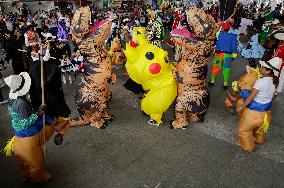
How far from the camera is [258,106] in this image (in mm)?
3916

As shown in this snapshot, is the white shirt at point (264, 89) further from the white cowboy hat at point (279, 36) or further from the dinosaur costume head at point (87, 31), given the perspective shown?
the white cowboy hat at point (279, 36)

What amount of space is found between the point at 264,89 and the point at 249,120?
0.53m


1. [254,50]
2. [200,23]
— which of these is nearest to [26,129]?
[200,23]

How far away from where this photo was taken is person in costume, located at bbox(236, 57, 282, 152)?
375cm

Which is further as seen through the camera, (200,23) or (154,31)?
(154,31)

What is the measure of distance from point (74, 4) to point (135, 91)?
34.5ft

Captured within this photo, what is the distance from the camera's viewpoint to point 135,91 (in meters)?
5.77

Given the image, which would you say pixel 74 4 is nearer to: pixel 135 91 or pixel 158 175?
pixel 135 91

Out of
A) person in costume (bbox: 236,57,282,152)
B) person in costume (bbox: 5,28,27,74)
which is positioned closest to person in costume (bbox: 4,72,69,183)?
person in costume (bbox: 236,57,282,152)

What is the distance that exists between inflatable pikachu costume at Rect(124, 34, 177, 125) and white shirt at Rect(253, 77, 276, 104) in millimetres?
1379

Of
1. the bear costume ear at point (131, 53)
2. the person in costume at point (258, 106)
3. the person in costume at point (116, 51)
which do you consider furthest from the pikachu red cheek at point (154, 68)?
the person in costume at point (116, 51)

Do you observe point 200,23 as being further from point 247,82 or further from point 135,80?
point 135,80

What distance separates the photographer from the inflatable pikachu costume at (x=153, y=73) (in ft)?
14.9

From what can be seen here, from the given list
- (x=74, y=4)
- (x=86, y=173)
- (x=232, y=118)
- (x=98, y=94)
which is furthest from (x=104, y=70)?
(x=74, y=4)
